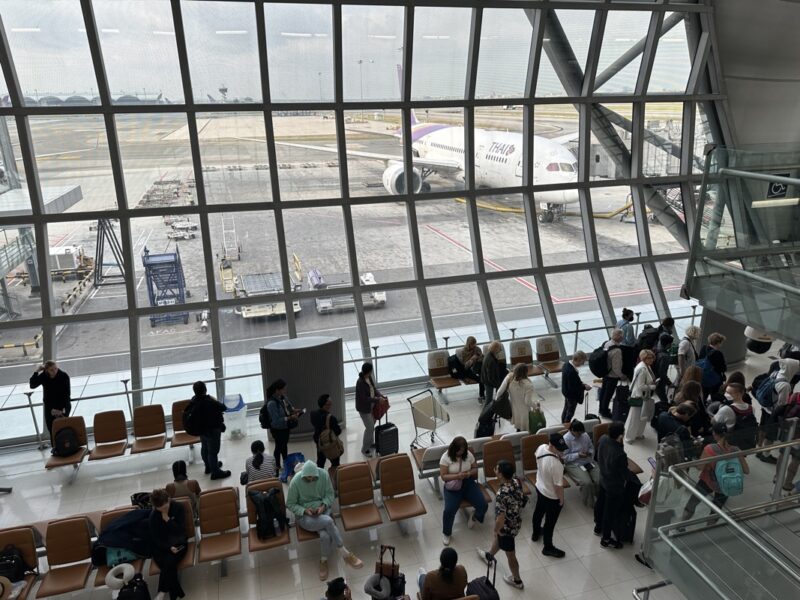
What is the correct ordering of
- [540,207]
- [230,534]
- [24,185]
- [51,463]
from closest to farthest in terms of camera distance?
[230,534] → [51,463] → [24,185] → [540,207]

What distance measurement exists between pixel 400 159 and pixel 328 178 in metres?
1.29

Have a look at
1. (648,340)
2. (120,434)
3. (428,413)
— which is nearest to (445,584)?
(428,413)

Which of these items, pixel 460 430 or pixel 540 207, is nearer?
pixel 460 430

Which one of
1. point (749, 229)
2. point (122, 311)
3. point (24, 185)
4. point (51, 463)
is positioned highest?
point (24, 185)

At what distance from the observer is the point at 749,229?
7254 millimetres

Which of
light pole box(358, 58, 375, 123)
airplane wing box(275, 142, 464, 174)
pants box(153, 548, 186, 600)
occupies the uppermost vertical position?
light pole box(358, 58, 375, 123)

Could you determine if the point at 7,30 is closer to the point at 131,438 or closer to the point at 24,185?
the point at 24,185

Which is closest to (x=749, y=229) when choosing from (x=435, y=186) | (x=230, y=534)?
(x=435, y=186)

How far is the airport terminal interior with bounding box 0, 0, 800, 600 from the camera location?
7.10 m

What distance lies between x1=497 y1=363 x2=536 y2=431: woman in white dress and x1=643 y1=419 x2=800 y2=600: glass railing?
255cm

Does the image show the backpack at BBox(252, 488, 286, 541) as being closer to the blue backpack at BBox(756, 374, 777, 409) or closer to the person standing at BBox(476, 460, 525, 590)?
the person standing at BBox(476, 460, 525, 590)

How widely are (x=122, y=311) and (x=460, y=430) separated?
5.51 meters

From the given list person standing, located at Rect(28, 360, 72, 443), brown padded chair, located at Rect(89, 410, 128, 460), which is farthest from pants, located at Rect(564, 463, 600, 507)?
person standing, located at Rect(28, 360, 72, 443)

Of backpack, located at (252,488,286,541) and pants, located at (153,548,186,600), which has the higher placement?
backpack, located at (252,488,286,541)
